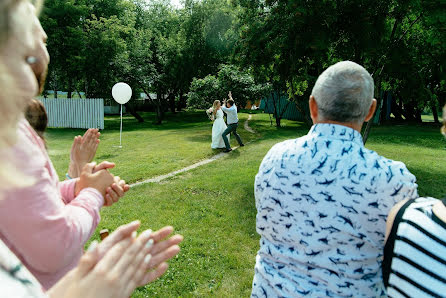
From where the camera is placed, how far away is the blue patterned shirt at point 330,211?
4.75 feet

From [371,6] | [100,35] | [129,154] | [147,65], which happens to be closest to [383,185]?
[371,6]

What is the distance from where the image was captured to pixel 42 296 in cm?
74

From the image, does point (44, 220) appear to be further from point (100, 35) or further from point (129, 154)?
point (100, 35)

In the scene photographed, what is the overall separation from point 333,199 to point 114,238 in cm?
101

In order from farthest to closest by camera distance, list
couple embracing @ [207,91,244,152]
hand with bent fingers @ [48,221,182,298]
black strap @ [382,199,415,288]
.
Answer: couple embracing @ [207,91,244,152] < black strap @ [382,199,415,288] < hand with bent fingers @ [48,221,182,298]

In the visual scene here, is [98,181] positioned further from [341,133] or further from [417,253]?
[417,253]

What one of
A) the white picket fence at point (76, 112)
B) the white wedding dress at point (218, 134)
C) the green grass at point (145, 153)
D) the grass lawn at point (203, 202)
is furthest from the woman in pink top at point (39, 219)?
the white picket fence at point (76, 112)

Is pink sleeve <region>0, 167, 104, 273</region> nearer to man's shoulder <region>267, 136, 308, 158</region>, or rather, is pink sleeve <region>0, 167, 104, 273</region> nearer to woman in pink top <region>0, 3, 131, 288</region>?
woman in pink top <region>0, 3, 131, 288</region>

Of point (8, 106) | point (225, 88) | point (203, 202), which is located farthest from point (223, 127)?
point (8, 106)

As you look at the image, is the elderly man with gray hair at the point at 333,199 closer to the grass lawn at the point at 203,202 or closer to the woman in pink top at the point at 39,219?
the woman in pink top at the point at 39,219

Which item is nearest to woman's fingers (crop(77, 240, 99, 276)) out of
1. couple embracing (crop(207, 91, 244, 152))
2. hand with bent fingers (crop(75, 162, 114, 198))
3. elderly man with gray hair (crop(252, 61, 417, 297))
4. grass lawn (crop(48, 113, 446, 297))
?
hand with bent fingers (crop(75, 162, 114, 198))

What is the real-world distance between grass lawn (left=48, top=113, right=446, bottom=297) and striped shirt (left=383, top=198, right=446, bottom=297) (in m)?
2.62

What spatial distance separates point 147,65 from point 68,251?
73.7ft

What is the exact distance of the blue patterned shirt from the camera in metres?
1.45
